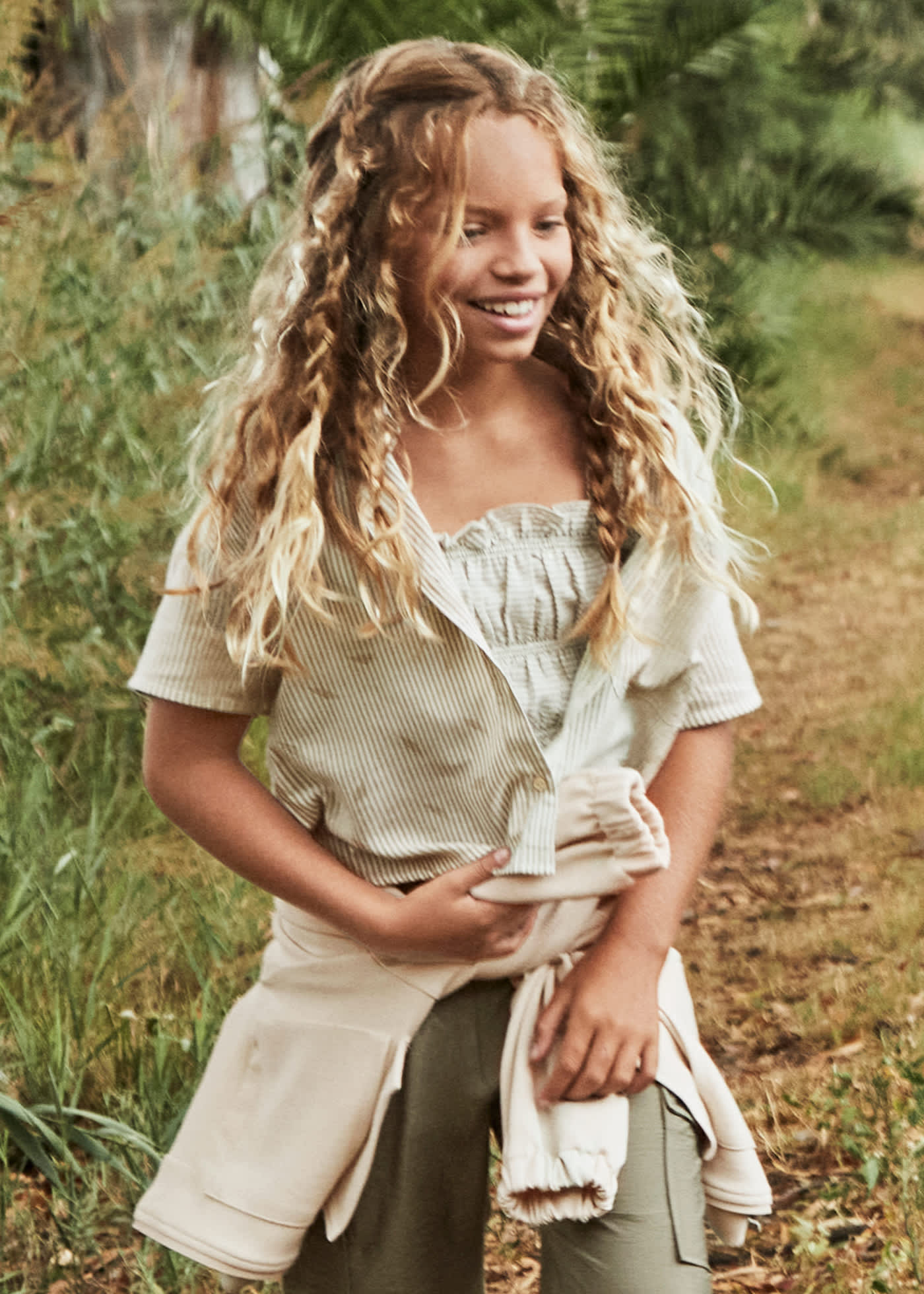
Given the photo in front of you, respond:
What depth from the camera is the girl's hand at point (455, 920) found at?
1.42 metres

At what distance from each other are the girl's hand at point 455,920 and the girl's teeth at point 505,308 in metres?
0.48

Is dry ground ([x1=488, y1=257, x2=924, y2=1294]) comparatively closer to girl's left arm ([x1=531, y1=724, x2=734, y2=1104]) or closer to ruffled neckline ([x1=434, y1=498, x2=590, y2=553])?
girl's left arm ([x1=531, y1=724, x2=734, y2=1104])

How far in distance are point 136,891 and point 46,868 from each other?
0.56ft

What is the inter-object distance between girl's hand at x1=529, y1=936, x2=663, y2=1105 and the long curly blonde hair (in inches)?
11.1

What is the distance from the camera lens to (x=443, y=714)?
4.75 ft

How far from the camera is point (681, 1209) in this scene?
4.69 ft

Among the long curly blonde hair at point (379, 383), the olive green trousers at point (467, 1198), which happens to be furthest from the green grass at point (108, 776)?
the olive green trousers at point (467, 1198)

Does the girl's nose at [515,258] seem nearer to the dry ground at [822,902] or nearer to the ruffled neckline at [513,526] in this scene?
the ruffled neckline at [513,526]

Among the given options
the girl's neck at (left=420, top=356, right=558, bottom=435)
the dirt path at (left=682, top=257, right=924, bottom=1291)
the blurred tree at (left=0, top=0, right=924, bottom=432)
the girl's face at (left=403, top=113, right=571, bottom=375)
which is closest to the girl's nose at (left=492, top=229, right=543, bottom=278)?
the girl's face at (left=403, top=113, right=571, bottom=375)

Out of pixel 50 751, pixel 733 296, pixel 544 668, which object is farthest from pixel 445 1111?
pixel 733 296

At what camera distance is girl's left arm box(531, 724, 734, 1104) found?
4.63ft

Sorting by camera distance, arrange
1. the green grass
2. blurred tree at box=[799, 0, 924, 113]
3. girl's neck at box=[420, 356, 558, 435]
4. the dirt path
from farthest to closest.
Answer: blurred tree at box=[799, 0, 924, 113]
the dirt path
the green grass
girl's neck at box=[420, 356, 558, 435]

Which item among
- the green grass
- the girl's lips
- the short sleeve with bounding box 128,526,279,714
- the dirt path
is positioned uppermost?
the girl's lips

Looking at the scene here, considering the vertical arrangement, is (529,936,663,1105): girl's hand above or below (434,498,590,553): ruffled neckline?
below
